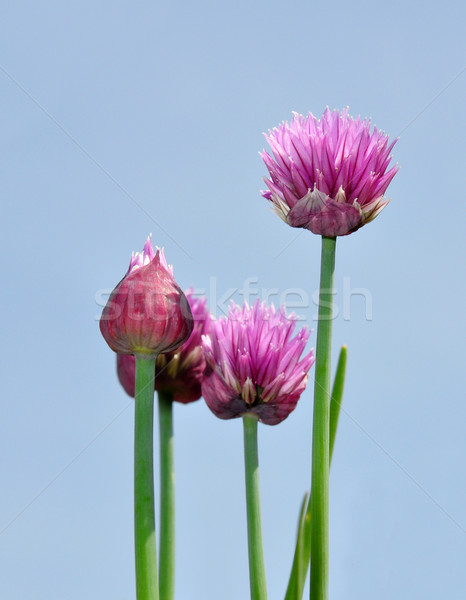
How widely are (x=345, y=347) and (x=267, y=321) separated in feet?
0.40

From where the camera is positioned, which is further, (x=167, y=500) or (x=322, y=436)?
(x=167, y=500)

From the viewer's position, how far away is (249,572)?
106cm

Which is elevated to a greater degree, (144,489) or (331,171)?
(331,171)

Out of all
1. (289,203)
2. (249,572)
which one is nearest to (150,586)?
(249,572)

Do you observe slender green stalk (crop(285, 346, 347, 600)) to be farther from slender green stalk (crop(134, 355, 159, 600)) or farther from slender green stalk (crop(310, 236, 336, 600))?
slender green stalk (crop(134, 355, 159, 600))

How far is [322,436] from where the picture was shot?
3.30ft

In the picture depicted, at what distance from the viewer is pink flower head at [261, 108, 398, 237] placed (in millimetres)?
1076

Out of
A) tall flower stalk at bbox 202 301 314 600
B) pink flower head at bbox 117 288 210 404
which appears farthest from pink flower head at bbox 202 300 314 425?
pink flower head at bbox 117 288 210 404

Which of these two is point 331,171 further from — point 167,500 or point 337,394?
point 167,500

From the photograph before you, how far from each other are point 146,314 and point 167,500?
1.32 feet

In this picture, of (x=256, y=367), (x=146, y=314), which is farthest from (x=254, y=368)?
(x=146, y=314)

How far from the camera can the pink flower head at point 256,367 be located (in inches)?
46.1

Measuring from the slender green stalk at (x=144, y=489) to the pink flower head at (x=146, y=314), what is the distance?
0.11 ft

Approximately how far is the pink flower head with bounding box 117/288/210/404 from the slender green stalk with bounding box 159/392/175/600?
0.02 m
